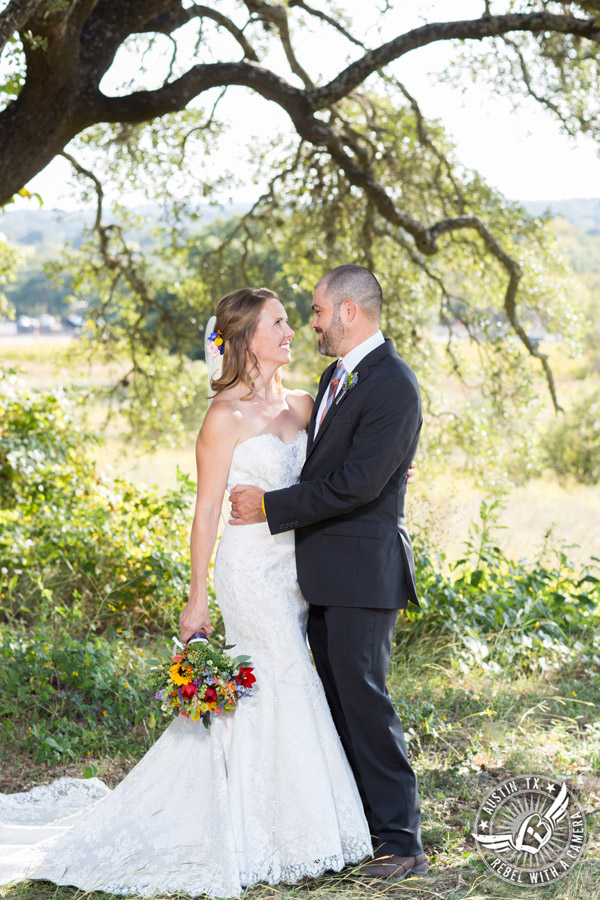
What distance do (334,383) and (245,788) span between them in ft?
5.55

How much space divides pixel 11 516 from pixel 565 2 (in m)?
6.07

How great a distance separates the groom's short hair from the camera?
12.1ft

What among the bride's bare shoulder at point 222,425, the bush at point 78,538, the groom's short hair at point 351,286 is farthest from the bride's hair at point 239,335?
the bush at point 78,538

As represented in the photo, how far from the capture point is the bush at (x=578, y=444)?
72.8 ft

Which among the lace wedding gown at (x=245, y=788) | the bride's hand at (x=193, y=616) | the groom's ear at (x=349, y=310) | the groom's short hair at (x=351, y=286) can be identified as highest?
the groom's short hair at (x=351, y=286)

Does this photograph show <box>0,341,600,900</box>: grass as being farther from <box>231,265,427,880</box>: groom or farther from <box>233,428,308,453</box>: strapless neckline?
<box>233,428,308,453</box>: strapless neckline

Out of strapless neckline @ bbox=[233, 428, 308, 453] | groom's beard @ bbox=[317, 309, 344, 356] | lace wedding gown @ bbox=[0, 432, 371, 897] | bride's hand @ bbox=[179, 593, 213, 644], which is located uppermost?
groom's beard @ bbox=[317, 309, 344, 356]

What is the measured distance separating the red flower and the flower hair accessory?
4.48 ft

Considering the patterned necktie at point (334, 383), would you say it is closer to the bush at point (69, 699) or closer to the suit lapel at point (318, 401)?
the suit lapel at point (318, 401)

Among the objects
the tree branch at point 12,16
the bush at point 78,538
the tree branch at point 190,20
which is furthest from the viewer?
the tree branch at point 190,20

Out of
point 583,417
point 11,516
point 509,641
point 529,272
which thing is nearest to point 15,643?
point 11,516

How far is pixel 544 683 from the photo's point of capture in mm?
5988

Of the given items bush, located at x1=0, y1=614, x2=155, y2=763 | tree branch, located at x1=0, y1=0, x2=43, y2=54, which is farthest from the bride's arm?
tree branch, located at x1=0, y1=0, x2=43, y2=54

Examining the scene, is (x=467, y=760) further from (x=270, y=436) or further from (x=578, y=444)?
(x=578, y=444)
